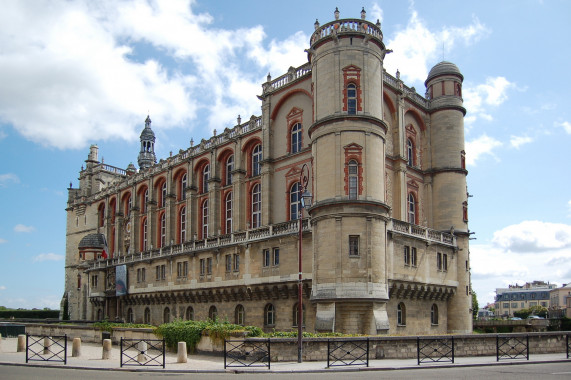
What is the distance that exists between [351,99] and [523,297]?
143 meters

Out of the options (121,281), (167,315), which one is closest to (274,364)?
(167,315)

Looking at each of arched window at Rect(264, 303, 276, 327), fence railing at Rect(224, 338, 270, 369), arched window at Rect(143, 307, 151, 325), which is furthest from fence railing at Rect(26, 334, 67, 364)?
arched window at Rect(143, 307, 151, 325)

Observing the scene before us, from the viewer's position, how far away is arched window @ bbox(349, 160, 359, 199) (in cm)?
3466

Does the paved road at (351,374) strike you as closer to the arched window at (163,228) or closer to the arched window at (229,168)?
the arched window at (229,168)

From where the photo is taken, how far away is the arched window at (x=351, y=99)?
3597 cm

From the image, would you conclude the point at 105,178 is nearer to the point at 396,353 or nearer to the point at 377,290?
the point at 377,290

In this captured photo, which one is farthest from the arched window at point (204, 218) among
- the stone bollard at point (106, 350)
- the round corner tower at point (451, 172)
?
the stone bollard at point (106, 350)

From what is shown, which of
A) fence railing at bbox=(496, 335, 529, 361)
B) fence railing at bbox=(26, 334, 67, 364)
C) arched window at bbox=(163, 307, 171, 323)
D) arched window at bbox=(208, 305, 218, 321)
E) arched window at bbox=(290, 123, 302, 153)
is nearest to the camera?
fence railing at bbox=(26, 334, 67, 364)

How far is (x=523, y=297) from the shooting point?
518 feet

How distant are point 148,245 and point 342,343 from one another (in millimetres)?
41361

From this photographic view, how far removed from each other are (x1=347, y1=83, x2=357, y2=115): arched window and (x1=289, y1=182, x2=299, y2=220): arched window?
8.93 meters

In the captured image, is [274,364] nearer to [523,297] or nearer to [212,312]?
[212,312]

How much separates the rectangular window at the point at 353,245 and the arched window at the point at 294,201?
924 cm

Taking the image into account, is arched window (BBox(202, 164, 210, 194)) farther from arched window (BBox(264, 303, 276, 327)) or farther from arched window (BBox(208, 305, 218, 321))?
arched window (BBox(264, 303, 276, 327))
